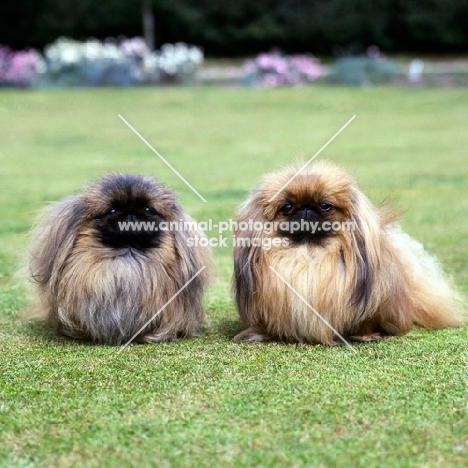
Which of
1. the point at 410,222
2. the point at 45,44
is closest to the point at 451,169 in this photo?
the point at 410,222

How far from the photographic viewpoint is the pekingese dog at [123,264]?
4.39m

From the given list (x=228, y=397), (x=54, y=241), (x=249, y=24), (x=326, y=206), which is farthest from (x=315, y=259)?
(x=249, y=24)

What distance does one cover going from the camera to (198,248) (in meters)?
4.60

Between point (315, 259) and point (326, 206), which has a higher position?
point (326, 206)

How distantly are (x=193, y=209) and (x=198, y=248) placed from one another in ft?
15.2

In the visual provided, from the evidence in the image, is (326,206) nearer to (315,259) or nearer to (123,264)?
(315,259)

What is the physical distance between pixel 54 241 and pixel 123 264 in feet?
1.42

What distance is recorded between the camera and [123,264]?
14.5ft

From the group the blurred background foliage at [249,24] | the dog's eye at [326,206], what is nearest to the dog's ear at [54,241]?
the dog's eye at [326,206]

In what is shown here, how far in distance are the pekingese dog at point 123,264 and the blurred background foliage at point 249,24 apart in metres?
34.3

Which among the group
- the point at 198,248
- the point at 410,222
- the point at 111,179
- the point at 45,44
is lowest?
the point at 410,222

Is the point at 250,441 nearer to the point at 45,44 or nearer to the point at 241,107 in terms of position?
the point at 241,107
